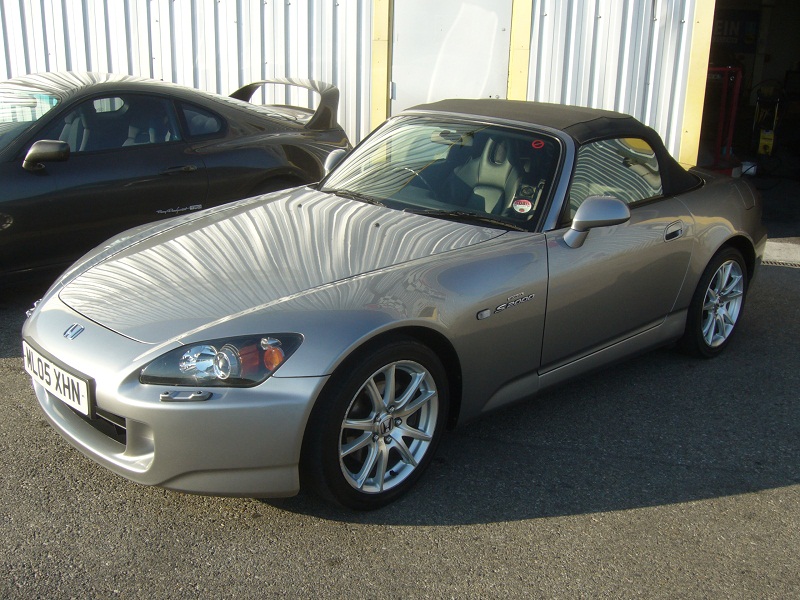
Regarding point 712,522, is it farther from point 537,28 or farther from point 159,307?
point 537,28

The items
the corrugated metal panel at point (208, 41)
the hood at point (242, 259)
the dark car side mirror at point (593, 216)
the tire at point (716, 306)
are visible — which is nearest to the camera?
the hood at point (242, 259)

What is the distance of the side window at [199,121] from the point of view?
245 inches

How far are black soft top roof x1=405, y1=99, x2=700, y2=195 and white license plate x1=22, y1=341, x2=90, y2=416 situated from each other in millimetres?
2483

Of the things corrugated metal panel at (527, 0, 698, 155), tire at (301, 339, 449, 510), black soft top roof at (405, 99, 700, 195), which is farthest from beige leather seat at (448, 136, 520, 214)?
corrugated metal panel at (527, 0, 698, 155)

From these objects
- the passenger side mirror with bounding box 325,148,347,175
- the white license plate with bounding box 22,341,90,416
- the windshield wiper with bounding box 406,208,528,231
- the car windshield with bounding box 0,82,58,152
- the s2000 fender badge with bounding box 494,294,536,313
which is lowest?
the white license plate with bounding box 22,341,90,416

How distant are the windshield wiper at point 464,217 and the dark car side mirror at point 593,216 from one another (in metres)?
0.24

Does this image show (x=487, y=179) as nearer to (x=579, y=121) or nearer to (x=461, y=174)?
(x=461, y=174)

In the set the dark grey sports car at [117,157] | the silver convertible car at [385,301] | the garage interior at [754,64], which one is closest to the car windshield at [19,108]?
the dark grey sports car at [117,157]

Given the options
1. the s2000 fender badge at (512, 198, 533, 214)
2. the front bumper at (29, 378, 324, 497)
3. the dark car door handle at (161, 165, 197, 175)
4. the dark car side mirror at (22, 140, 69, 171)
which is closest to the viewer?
the front bumper at (29, 378, 324, 497)

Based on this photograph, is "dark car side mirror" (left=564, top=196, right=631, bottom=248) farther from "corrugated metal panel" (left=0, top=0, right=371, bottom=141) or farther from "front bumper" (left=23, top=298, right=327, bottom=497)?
"corrugated metal panel" (left=0, top=0, right=371, bottom=141)

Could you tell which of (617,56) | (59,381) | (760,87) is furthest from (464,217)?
(760,87)

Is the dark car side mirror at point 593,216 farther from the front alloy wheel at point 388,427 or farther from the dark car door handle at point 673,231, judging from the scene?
the front alloy wheel at point 388,427

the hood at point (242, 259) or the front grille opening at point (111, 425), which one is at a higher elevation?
the hood at point (242, 259)

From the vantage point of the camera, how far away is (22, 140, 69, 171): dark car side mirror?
5363mm
